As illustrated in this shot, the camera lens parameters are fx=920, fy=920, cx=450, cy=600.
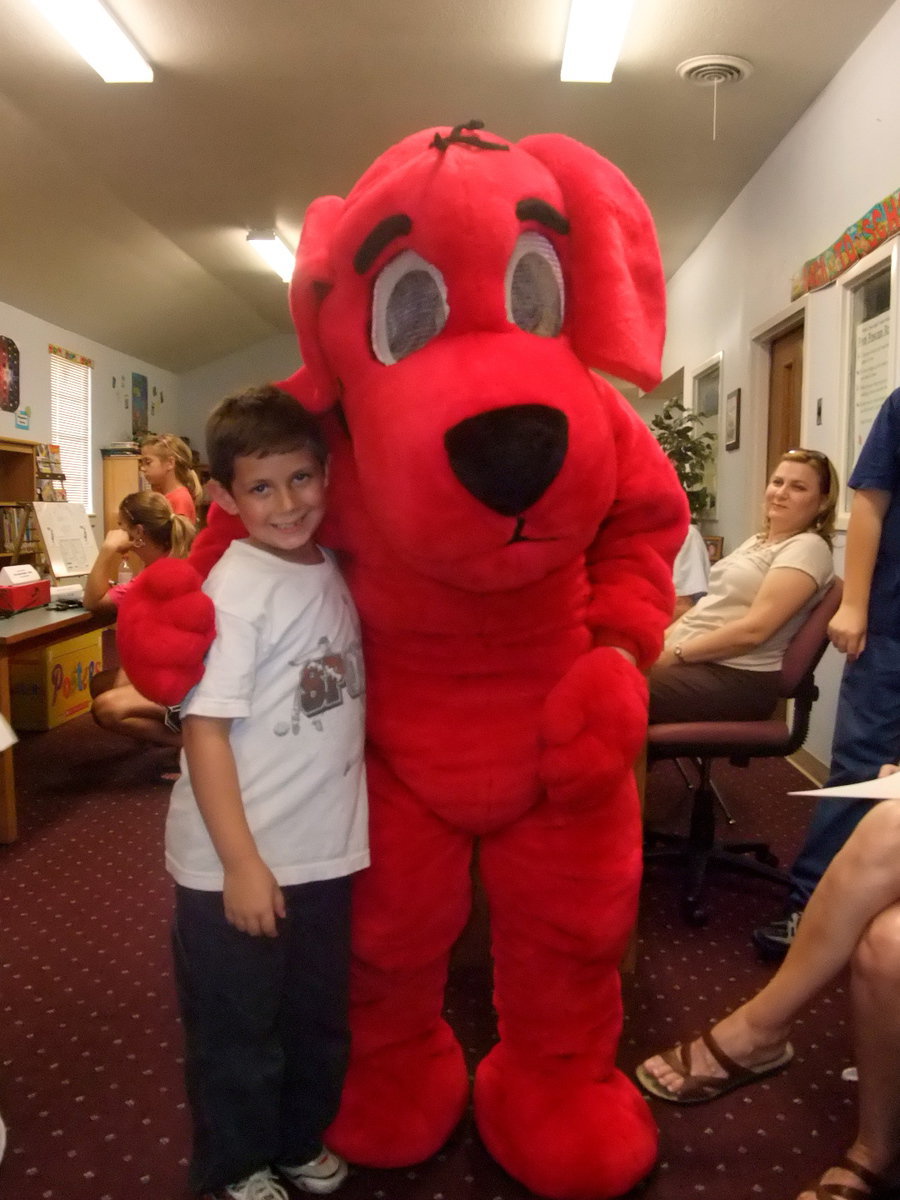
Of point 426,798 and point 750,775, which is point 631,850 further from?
point 750,775

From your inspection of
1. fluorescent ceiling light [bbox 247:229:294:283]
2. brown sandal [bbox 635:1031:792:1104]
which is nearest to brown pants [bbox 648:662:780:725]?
brown sandal [bbox 635:1031:792:1104]

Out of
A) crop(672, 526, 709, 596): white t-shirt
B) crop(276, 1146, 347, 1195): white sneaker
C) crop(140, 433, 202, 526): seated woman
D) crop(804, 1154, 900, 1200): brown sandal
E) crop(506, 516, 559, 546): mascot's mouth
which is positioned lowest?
crop(276, 1146, 347, 1195): white sneaker

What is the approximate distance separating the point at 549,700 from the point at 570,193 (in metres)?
0.62

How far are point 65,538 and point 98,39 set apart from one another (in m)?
2.62

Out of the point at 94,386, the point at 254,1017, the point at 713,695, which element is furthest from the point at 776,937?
the point at 94,386

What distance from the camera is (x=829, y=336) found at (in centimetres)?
336

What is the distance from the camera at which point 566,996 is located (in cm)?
126

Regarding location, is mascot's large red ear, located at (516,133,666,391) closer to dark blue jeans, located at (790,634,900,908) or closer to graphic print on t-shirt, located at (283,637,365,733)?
graphic print on t-shirt, located at (283,637,365,733)

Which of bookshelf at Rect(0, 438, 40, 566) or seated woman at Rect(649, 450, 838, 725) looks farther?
bookshelf at Rect(0, 438, 40, 566)

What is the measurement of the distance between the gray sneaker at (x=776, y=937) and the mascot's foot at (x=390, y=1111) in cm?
98

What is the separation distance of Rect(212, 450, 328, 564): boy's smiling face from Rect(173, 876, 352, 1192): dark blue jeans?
44 cm

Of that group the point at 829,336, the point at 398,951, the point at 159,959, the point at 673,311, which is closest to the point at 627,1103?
the point at 398,951

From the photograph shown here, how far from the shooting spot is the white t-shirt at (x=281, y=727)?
1110 millimetres

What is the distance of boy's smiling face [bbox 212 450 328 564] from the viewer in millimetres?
1136
